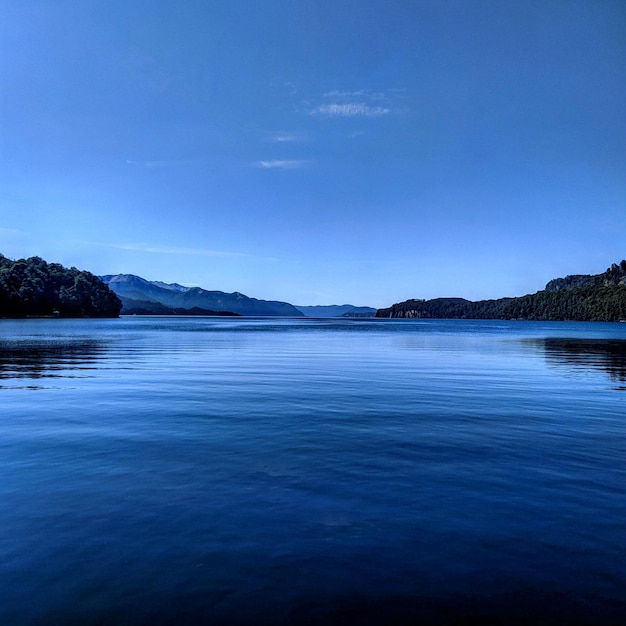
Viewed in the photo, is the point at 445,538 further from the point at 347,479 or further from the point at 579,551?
the point at 347,479

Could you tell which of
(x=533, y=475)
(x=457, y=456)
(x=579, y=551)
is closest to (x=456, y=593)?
(x=579, y=551)

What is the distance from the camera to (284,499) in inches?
387

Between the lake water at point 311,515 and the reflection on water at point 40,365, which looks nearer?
the lake water at point 311,515

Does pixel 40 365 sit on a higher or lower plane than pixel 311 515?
higher

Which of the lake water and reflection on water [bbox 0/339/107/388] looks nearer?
the lake water

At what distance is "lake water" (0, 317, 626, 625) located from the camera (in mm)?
6324

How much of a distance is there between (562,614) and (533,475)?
6.04 metres

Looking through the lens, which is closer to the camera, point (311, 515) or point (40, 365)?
point (311, 515)

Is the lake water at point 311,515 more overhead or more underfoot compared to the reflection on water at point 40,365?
more underfoot

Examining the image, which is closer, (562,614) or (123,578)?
(562,614)

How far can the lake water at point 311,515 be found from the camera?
6.32 m

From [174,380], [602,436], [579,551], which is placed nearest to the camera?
[579,551]

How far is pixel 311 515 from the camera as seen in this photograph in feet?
29.5

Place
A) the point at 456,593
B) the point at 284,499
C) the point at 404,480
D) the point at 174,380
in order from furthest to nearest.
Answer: the point at 174,380, the point at 404,480, the point at 284,499, the point at 456,593
